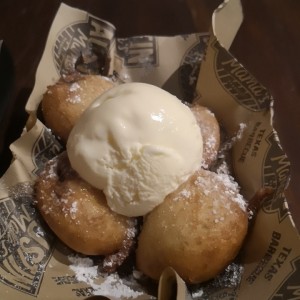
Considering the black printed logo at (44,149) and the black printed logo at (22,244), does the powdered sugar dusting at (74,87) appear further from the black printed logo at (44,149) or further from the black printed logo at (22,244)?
the black printed logo at (22,244)

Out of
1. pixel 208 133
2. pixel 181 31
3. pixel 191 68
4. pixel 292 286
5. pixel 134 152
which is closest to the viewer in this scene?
pixel 292 286

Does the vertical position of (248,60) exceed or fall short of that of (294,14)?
it falls short

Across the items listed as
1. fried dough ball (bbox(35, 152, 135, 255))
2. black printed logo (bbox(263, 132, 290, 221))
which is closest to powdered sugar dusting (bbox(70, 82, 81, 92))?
fried dough ball (bbox(35, 152, 135, 255))

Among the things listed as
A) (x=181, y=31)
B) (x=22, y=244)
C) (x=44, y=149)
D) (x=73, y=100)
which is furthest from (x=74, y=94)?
(x=181, y=31)

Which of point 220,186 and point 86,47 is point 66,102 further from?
point 220,186

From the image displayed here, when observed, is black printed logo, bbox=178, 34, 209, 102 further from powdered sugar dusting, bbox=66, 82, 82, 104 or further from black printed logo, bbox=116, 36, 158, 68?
powdered sugar dusting, bbox=66, 82, 82, 104

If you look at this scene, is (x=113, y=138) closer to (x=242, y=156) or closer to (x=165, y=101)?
(x=165, y=101)

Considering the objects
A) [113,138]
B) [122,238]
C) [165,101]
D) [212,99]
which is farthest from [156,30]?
[122,238]
